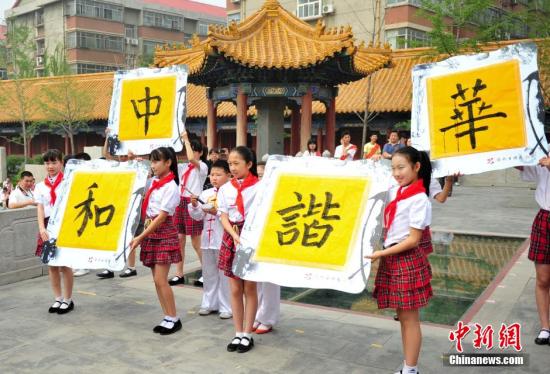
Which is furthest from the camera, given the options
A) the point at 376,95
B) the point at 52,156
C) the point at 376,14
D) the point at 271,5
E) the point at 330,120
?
the point at 376,14

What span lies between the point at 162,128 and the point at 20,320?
7.33 ft

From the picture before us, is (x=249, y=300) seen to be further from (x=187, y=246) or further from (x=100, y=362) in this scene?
(x=187, y=246)

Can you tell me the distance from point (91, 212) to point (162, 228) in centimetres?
73

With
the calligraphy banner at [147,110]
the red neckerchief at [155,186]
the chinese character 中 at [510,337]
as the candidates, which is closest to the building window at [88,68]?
the calligraphy banner at [147,110]

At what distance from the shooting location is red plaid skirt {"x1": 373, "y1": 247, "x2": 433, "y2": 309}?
3414 mm

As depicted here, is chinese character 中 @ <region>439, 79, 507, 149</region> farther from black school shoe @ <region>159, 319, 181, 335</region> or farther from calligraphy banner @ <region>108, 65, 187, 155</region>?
black school shoe @ <region>159, 319, 181, 335</region>

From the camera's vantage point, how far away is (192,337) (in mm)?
4508

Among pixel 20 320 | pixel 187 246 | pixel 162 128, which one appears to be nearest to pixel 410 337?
pixel 162 128

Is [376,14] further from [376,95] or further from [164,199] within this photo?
[164,199]

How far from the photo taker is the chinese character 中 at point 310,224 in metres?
3.69

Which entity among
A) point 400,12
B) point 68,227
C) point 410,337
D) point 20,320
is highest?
point 400,12

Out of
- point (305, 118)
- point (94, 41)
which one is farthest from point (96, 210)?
point (94, 41)

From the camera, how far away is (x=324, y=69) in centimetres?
1231

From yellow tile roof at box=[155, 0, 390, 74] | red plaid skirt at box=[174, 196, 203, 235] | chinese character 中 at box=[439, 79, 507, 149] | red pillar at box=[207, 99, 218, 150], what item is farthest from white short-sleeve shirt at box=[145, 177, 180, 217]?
red pillar at box=[207, 99, 218, 150]
